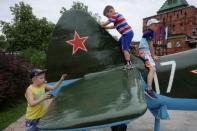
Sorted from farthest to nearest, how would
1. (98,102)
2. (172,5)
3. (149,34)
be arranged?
(172,5) < (149,34) < (98,102)

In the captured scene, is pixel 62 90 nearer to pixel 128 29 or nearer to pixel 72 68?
pixel 72 68

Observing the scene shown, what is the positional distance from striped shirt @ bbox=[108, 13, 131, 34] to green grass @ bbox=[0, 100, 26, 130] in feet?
14.6

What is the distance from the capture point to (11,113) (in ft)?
34.9

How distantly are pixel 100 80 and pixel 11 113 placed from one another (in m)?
6.59

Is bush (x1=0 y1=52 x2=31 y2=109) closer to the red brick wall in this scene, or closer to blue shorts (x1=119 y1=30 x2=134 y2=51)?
blue shorts (x1=119 y1=30 x2=134 y2=51)

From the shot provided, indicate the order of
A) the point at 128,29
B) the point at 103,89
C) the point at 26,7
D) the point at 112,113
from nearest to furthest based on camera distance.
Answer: the point at 112,113 < the point at 103,89 < the point at 128,29 < the point at 26,7

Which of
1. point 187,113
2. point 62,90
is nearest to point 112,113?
point 62,90

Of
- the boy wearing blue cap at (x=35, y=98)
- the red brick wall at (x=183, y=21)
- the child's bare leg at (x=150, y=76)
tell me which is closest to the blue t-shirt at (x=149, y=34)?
the child's bare leg at (x=150, y=76)

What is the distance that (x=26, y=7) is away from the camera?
3300cm

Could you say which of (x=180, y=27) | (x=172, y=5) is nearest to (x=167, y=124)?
(x=180, y=27)

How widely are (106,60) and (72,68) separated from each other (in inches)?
24.1

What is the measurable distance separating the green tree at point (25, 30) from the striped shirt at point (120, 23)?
2751 cm

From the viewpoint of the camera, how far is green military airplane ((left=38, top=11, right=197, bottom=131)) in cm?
356

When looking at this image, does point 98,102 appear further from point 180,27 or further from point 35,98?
point 180,27
